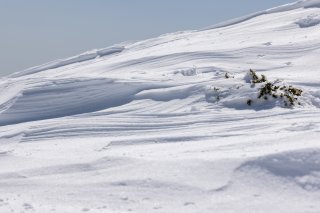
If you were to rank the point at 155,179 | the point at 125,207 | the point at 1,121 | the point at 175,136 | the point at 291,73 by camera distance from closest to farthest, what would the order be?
the point at 125,207 → the point at 155,179 → the point at 175,136 → the point at 1,121 → the point at 291,73

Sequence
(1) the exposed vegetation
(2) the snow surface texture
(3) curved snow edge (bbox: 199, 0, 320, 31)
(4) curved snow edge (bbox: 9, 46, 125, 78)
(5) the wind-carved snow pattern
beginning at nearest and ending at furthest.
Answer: (2) the snow surface texture, (1) the exposed vegetation, (5) the wind-carved snow pattern, (4) curved snow edge (bbox: 9, 46, 125, 78), (3) curved snow edge (bbox: 199, 0, 320, 31)

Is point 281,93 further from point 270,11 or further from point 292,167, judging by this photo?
point 270,11

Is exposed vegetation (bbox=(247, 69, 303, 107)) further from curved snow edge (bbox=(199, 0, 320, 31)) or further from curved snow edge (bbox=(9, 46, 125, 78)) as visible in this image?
curved snow edge (bbox=(199, 0, 320, 31))

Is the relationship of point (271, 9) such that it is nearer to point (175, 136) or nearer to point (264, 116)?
point (264, 116)

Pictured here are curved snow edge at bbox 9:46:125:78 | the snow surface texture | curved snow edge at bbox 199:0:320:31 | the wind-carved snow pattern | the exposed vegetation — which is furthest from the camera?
curved snow edge at bbox 199:0:320:31

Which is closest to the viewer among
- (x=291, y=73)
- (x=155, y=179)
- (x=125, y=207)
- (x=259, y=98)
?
(x=125, y=207)

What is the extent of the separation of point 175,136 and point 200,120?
686mm

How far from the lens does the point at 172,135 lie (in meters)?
4.64

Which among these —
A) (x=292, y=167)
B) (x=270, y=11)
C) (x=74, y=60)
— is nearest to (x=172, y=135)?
(x=292, y=167)

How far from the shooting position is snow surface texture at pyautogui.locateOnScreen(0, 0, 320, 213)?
307 centimetres

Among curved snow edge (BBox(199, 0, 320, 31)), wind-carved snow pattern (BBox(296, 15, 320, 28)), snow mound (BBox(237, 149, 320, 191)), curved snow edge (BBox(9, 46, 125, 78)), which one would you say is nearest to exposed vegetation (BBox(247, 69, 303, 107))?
snow mound (BBox(237, 149, 320, 191))

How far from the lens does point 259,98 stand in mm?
5652

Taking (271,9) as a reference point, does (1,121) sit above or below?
below

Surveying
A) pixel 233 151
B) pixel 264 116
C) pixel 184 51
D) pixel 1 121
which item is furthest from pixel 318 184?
pixel 184 51
